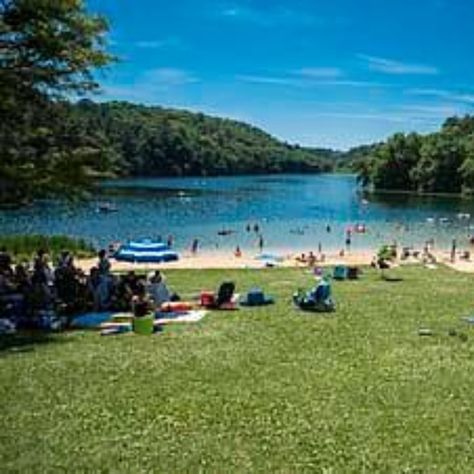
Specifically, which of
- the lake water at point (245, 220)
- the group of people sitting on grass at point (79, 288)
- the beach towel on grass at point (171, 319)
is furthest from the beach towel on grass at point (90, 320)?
the lake water at point (245, 220)

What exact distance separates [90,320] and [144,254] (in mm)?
23285

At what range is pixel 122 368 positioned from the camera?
49.3ft

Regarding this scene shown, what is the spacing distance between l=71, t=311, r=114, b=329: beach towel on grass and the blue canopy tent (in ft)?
72.6

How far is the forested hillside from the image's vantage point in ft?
527

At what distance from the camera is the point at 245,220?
94.6 metres

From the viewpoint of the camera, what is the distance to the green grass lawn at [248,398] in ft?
35.6

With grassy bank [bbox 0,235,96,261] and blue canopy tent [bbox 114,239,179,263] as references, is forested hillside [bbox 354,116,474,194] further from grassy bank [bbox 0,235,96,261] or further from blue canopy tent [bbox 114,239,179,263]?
blue canopy tent [bbox 114,239,179,263]

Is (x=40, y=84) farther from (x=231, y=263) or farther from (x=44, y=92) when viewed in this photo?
(x=231, y=263)

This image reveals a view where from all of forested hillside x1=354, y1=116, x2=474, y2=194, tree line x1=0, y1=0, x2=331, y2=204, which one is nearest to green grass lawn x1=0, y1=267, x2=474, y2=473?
tree line x1=0, y1=0, x2=331, y2=204

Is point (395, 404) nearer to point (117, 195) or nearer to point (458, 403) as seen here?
point (458, 403)

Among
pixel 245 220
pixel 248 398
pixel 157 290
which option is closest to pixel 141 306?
pixel 157 290

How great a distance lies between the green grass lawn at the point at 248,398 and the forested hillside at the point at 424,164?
137790mm

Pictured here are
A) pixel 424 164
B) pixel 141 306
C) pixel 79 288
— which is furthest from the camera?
pixel 424 164

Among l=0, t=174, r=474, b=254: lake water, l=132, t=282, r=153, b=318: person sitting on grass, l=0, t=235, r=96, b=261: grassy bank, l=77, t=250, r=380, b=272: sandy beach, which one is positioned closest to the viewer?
l=132, t=282, r=153, b=318: person sitting on grass
